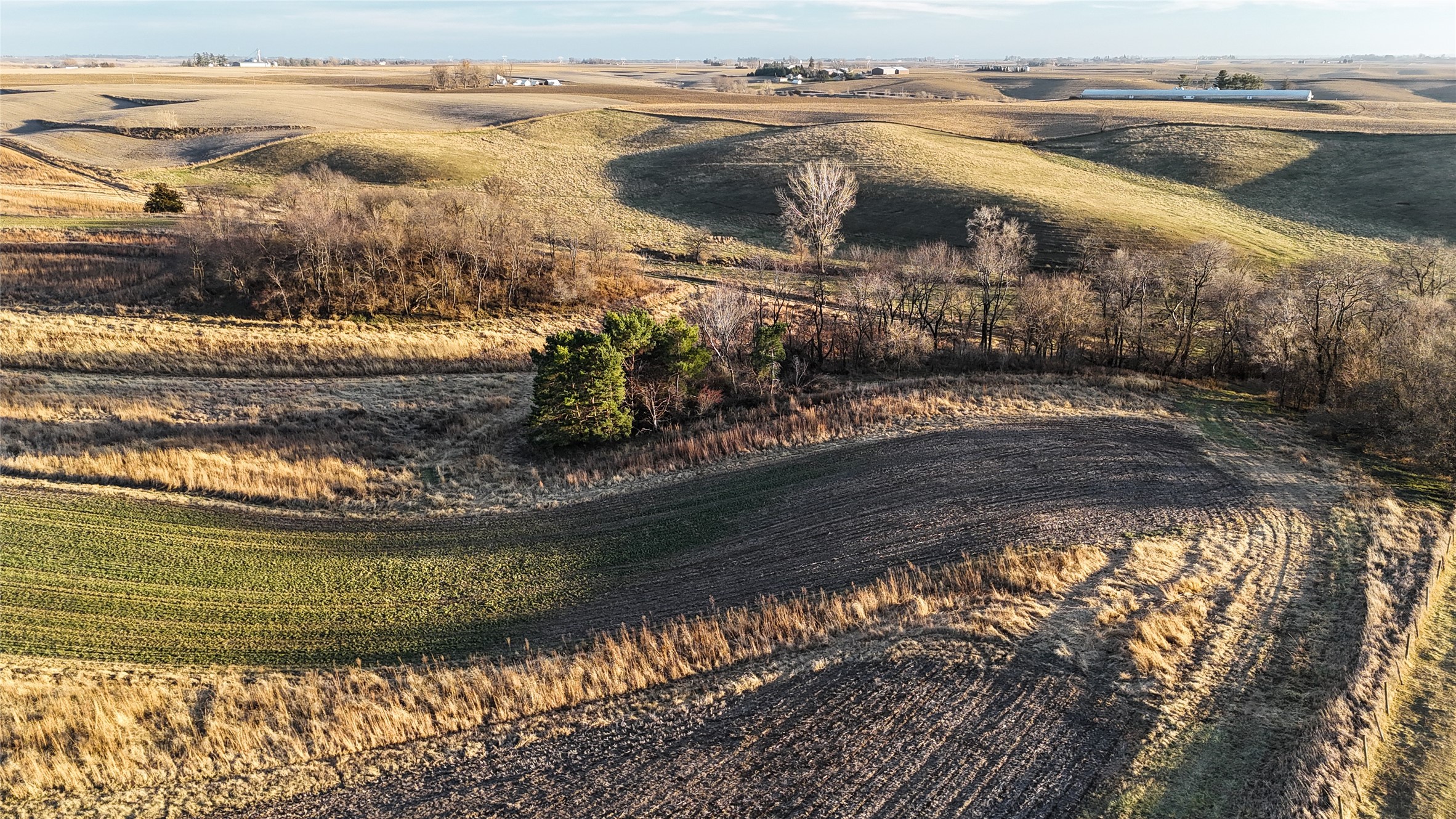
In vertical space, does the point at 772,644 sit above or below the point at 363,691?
above

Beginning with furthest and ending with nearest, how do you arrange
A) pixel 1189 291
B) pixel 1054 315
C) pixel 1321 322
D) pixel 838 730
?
pixel 1189 291 → pixel 1054 315 → pixel 1321 322 → pixel 838 730

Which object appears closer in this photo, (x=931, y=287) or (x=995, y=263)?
(x=995, y=263)

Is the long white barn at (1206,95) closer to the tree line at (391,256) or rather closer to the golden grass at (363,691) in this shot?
the tree line at (391,256)

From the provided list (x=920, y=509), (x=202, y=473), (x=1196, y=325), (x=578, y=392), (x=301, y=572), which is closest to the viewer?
(x=301, y=572)

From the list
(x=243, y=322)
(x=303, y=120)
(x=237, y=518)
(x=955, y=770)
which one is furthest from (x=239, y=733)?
(x=303, y=120)


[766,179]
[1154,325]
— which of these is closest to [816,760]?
→ [1154,325]

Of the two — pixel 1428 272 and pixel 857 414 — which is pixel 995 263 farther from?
pixel 1428 272

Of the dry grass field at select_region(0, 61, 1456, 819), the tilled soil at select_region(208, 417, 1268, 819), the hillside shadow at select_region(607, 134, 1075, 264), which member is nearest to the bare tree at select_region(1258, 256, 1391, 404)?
the dry grass field at select_region(0, 61, 1456, 819)
